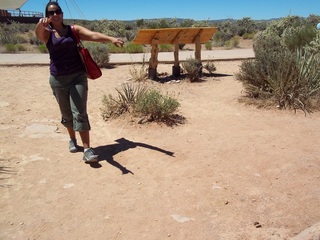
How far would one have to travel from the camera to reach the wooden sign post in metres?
8.21

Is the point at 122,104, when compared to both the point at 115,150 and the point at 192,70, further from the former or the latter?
the point at 192,70

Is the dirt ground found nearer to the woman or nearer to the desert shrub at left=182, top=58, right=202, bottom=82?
the woman

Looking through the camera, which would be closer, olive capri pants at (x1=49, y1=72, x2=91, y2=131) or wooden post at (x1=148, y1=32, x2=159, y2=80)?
olive capri pants at (x1=49, y1=72, x2=91, y2=131)

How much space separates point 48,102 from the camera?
6.77 meters

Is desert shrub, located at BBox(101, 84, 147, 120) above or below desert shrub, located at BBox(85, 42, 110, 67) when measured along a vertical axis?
below

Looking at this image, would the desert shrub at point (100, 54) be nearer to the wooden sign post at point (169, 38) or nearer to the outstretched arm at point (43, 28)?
the wooden sign post at point (169, 38)

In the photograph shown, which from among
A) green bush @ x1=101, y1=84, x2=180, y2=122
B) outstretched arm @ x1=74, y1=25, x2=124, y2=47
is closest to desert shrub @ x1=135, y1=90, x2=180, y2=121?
green bush @ x1=101, y1=84, x2=180, y2=122

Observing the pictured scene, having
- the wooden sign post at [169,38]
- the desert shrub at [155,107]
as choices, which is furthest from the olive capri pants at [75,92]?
the wooden sign post at [169,38]

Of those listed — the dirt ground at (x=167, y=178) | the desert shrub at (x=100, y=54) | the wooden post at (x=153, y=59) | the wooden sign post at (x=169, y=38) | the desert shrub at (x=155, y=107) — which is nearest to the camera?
the dirt ground at (x=167, y=178)

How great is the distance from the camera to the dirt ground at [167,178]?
277 cm

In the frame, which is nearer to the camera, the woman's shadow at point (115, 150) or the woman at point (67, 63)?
the woman at point (67, 63)

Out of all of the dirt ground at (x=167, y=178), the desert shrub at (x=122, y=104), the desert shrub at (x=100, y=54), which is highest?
the desert shrub at (x=100, y=54)

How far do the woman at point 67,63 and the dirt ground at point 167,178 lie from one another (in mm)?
554

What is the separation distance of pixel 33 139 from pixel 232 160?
110 inches
